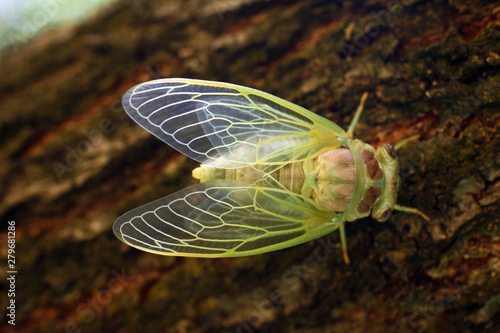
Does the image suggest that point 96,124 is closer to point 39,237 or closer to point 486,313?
point 39,237

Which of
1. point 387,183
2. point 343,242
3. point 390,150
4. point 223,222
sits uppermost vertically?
point 390,150

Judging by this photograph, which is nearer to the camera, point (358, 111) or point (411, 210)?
point (411, 210)

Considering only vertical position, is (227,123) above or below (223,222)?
above

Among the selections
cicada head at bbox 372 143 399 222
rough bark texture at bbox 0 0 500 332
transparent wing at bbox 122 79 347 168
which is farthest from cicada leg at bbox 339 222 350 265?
transparent wing at bbox 122 79 347 168

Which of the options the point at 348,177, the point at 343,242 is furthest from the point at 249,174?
the point at 343,242

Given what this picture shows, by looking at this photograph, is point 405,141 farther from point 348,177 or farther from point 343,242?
point 343,242

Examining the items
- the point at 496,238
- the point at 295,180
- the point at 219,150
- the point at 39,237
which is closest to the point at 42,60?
the point at 39,237

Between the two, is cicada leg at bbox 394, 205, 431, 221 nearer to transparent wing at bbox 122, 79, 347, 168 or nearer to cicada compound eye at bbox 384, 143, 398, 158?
cicada compound eye at bbox 384, 143, 398, 158
